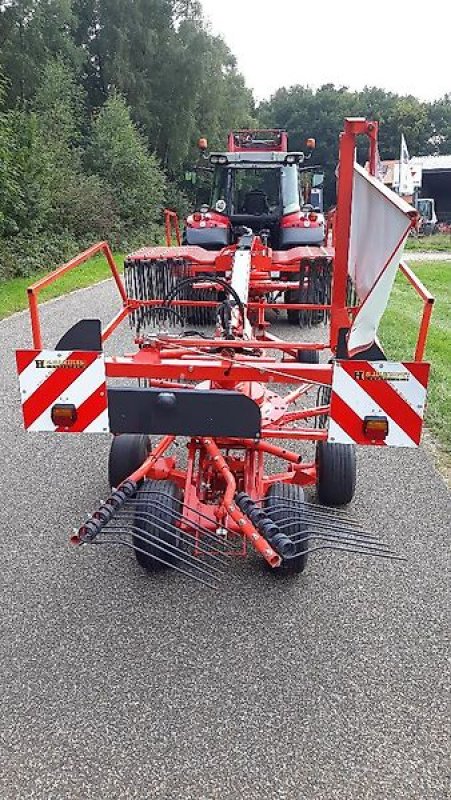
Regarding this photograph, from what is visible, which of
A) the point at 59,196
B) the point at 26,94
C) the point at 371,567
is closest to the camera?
the point at 371,567

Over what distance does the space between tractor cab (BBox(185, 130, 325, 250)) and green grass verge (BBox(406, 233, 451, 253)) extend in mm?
15322

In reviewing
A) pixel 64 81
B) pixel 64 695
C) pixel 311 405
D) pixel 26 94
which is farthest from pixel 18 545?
pixel 26 94

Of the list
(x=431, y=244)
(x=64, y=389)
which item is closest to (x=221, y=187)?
(x=64, y=389)

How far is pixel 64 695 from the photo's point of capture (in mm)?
2322

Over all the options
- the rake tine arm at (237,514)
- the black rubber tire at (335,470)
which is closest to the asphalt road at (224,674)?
the black rubber tire at (335,470)

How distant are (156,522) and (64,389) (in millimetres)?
677

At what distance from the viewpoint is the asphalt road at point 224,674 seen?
2.03 metres

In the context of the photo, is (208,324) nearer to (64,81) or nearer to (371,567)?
(371,567)

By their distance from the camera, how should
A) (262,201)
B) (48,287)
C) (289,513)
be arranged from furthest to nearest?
1. (48,287)
2. (262,201)
3. (289,513)

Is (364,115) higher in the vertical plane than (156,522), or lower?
higher

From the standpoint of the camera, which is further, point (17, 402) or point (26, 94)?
point (26, 94)

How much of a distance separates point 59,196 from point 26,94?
29.0 feet

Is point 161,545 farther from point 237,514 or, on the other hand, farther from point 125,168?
point 125,168

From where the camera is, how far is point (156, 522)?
9.38 feet
